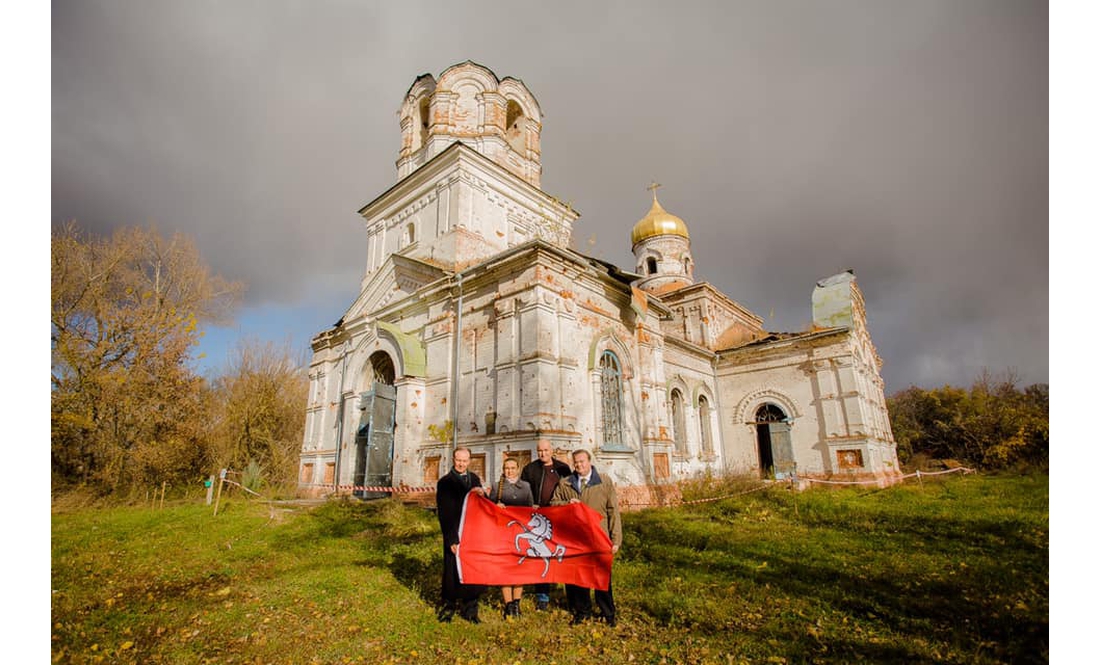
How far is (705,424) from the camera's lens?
1802cm

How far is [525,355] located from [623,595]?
18.1 feet

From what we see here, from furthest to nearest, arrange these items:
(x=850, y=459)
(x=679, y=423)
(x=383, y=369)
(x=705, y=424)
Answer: (x=705, y=424), (x=679, y=423), (x=850, y=459), (x=383, y=369)

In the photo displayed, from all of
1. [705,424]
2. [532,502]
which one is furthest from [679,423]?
[532,502]

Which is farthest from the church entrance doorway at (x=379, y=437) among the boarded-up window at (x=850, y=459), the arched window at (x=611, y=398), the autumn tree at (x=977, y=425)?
the autumn tree at (x=977, y=425)

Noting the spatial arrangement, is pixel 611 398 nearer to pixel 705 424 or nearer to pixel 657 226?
pixel 705 424

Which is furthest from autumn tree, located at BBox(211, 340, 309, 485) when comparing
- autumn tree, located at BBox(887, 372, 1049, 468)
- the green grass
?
autumn tree, located at BBox(887, 372, 1049, 468)

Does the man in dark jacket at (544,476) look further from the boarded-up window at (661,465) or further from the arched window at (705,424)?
the arched window at (705,424)

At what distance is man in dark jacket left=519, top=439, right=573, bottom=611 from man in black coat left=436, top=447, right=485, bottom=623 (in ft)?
2.23

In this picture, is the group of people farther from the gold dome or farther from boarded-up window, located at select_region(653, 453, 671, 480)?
the gold dome

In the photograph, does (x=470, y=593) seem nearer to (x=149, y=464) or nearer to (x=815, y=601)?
(x=815, y=601)

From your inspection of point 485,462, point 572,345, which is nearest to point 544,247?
point 572,345

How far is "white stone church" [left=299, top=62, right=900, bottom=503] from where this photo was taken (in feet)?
34.8

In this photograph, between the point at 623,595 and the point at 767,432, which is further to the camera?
the point at 767,432

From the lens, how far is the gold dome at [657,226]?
968 inches
